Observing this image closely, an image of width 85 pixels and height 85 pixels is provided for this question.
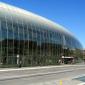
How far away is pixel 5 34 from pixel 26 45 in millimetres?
8669

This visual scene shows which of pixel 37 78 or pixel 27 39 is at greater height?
pixel 27 39

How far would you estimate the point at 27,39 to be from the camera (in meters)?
65.8

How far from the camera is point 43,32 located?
7338cm

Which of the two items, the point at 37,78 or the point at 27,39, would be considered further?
the point at 27,39

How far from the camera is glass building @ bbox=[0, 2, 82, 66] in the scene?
58.5 meters

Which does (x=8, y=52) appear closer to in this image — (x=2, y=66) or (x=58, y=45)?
(x=2, y=66)

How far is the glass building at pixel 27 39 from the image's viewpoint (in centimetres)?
5847

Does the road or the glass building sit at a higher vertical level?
the glass building

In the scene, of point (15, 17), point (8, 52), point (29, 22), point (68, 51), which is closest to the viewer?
point (8, 52)

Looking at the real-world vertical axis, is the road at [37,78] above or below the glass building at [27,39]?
below

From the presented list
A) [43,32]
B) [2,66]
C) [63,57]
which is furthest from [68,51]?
[2,66]

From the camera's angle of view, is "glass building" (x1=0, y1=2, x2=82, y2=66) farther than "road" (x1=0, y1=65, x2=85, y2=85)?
Yes

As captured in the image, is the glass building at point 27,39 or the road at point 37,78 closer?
the road at point 37,78

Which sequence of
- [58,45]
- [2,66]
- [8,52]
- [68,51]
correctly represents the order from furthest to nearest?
[68,51] → [58,45] → [8,52] → [2,66]
